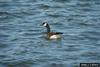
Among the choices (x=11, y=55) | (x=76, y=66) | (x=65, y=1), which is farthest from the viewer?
(x=65, y=1)

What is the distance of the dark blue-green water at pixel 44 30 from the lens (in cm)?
2047

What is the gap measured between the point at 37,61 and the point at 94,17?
8404mm

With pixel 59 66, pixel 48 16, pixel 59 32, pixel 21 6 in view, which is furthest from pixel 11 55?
pixel 21 6

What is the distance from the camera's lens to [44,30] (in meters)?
26.1

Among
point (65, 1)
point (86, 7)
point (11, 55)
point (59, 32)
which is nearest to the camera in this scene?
point (11, 55)

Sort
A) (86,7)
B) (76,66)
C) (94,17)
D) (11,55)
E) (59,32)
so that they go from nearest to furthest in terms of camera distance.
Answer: (76,66), (11,55), (59,32), (94,17), (86,7)

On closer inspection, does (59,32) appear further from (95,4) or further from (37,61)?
(95,4)

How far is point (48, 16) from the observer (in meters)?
28.3

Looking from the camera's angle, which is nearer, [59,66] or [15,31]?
[59,66]

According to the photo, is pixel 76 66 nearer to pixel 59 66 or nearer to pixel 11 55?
pixel 59 66

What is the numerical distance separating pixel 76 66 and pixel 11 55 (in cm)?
340

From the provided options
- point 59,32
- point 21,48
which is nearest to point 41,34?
point 59,32

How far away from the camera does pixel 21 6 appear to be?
31.0 m

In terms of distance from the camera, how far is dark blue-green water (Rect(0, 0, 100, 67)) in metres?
20.5
